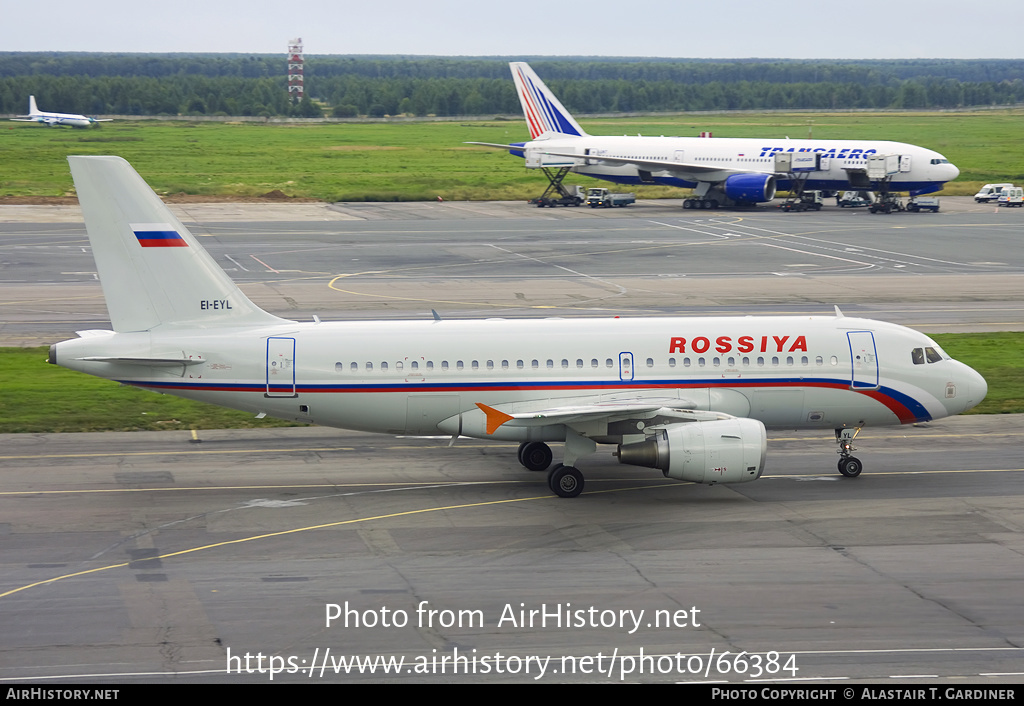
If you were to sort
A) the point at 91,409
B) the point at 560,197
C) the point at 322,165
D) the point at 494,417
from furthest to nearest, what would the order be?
the point at 322,165 < the point at 560,197 < the point at 91,409 < the point at 494,417

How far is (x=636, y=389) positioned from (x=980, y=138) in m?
182

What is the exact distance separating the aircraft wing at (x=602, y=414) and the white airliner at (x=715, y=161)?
78.4 m

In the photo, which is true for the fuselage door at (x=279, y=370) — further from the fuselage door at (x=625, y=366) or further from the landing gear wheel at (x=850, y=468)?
the landing gear wheel at (x=850, y=468)

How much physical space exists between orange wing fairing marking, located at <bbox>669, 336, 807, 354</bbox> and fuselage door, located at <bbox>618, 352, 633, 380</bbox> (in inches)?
44.5

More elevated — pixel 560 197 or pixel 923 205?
pixel 923 205

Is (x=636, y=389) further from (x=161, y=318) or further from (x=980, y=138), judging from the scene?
(x=980, y=138)

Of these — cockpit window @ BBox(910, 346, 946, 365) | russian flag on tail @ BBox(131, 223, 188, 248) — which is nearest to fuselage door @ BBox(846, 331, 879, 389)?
cockpit window @ BBox(910, 346, 946, 365)

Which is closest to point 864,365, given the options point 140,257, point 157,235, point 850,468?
point 850,468

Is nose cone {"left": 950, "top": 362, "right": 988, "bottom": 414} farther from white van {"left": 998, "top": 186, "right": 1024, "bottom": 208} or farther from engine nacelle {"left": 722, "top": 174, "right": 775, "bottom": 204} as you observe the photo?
white van {"left": 998, "top": 186, "right": 1024, "bottom": 208}

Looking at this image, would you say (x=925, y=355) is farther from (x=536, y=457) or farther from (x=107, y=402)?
(x=107, y=402)

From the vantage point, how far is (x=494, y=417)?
28422mm

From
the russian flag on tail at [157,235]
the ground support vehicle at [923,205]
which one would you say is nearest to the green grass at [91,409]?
the russian flag on tail at [157,235]

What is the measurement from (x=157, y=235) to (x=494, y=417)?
32.5 feet
